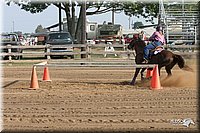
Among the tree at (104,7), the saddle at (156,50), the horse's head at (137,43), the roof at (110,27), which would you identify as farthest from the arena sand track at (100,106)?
the roof at (110,27)

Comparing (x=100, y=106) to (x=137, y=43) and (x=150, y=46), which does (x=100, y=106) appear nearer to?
(x=150, y=46)

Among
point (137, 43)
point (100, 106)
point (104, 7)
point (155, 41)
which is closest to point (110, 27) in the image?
point (104, 7)

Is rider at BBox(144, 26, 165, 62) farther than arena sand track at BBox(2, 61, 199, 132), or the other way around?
rider at BBox(144, 26, 165, 62)

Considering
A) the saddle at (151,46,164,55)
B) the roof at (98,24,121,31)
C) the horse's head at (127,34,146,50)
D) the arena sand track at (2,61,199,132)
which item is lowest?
the arena sand track at (2,61,199,132)

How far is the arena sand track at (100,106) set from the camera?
829 centimetres

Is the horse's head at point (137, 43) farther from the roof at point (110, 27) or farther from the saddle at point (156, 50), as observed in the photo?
the roof at point (110, 27)

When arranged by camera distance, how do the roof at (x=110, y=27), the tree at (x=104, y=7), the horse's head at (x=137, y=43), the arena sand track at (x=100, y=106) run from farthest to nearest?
the roof at (x=110, y=27) → the tree at (x=104, y=7) → the horse's head at (x=137, y=43) → the arena sand track at (x=100, y=106)

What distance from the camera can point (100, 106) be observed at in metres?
10.3

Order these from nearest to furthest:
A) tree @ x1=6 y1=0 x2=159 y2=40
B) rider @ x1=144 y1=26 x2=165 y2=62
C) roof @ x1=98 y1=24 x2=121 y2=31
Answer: rider @ x1=144 y1=26 x2=165 y2=62
tree @ x1=6 y1=0 x2=159 y2=40
roof @ x1=98 y1=24 x2=121 y2=31

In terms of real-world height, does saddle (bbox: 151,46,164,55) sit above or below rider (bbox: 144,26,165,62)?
below

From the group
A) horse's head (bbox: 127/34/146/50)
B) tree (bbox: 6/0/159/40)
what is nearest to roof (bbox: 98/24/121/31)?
tree (bbox: 6/0/159/40)

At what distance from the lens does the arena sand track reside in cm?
829

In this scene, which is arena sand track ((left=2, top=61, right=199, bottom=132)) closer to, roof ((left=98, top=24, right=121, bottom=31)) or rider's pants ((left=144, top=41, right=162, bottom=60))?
rider's pants ((left=144, top=41, right=162, bottom=60))

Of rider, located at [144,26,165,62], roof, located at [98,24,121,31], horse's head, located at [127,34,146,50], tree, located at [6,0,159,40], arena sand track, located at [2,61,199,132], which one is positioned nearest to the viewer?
arena sand track, located at [2,61,199,132]
